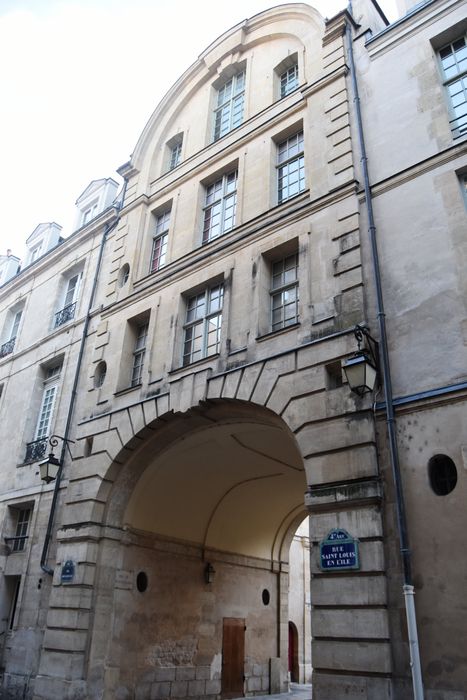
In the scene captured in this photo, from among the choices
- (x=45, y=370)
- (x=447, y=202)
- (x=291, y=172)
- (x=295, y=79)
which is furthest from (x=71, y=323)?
(x=447, y=202)

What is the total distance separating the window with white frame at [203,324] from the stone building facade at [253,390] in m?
0.06

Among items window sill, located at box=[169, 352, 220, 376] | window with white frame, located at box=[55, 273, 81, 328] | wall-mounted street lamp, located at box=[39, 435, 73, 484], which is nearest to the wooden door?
wall-mounted street lamp, located at box=[39, 435, 73, 484]

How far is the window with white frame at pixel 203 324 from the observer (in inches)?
425

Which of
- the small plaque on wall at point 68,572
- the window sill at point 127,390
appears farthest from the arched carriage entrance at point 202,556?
the window sill at point 127,390

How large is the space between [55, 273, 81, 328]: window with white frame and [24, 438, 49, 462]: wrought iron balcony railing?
344cm

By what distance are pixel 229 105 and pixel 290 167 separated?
3936 millimetres

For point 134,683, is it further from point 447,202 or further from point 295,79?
point 295,79

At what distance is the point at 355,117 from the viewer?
10172 mm

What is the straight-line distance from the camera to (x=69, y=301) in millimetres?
16453

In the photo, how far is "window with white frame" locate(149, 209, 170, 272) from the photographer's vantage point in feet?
44.5

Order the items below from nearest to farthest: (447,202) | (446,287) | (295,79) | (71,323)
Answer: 1. (446,287)
2. (447,202)
3. (295,79)
4. (71,323)

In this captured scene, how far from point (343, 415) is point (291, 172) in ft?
19.5

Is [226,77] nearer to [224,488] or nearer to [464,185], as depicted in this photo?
[464,185]

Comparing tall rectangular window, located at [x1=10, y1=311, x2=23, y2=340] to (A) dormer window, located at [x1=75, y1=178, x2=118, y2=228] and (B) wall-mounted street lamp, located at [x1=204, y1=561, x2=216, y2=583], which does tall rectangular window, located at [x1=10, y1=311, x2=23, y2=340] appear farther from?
(B) wall-mounted street lamp, located at [x1=204, y1=561, x2=216, y2=583]
